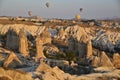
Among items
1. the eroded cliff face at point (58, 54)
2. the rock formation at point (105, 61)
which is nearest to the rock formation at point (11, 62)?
the eroded cliff face at point (58, 54)

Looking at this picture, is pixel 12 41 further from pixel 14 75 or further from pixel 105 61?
pixel 14 75

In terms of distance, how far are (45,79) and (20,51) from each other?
67.2 feet

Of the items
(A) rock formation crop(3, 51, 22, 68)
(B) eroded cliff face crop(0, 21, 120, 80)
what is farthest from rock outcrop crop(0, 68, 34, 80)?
(A) rock formation crop(3, 51, 22, 68)

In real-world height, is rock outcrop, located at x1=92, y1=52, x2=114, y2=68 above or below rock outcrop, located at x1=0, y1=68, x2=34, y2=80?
below

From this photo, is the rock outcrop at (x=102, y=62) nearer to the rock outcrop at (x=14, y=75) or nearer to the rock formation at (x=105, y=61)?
the rock formation at (x=105, y=61)

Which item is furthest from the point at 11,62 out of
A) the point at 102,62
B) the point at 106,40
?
the point at 106,40

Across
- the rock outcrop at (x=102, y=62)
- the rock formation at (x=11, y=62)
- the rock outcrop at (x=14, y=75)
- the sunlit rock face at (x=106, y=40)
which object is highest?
the rock outcrop at (x=14, y=75)

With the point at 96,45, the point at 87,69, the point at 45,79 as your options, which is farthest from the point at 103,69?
the point at 96,45

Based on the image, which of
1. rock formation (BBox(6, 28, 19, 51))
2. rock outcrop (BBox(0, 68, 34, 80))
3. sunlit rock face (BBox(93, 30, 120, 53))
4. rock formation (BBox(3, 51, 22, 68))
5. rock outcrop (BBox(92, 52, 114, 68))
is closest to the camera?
rock outcrop (BBox(0, 68, 34, 80))

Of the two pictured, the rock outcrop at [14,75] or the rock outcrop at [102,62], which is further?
the rock outcrop at [102,62]

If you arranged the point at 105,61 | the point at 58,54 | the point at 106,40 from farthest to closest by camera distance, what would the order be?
the point at 106,40
the point at 58,54
the point at 105,61

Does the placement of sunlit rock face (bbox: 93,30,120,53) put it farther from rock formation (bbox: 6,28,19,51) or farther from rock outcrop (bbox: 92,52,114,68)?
rock outcrop (bbox: 92,52,114,68)

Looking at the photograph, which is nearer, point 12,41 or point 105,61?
point 105,61

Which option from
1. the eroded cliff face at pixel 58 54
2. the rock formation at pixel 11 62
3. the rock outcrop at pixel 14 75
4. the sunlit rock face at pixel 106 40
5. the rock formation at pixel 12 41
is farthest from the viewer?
the sunlit rock face at pixel 106 40
